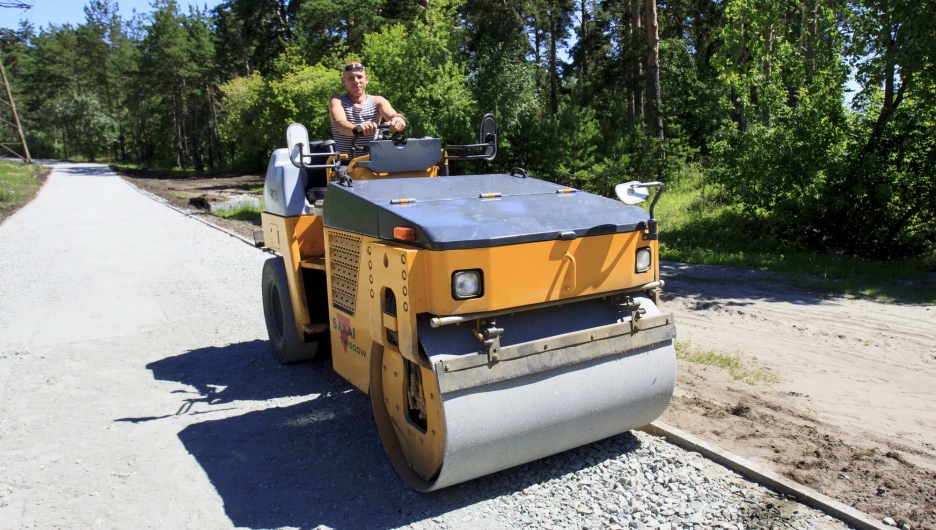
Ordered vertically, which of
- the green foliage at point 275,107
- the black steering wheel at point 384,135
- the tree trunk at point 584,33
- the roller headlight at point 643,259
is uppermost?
the tree trunk at point 584,33

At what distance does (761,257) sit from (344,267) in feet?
28.0

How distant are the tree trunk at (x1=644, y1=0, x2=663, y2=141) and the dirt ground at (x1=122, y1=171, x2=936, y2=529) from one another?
428 inches

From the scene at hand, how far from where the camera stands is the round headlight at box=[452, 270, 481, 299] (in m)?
3.70

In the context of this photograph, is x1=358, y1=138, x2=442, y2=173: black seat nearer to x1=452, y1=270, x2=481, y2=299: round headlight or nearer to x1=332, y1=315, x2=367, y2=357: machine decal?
x1=332, y1=315, x2=367, y2=357: machine decal

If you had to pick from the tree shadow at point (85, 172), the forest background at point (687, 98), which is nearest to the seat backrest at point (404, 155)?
the forest background at point (687, 98)

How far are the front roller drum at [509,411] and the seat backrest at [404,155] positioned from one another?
1633 mm

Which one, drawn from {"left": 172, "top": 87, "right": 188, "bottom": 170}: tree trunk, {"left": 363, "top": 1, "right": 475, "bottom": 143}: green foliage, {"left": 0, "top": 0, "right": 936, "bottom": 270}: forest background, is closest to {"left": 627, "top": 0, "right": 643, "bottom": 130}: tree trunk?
{"left": 0, "top": 0, "right": 936, "bottom": 270}: forest background

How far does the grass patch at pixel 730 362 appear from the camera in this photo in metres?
6.02

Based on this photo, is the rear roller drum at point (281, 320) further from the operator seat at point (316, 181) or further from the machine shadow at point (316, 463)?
the operator seat at point (316, 181)

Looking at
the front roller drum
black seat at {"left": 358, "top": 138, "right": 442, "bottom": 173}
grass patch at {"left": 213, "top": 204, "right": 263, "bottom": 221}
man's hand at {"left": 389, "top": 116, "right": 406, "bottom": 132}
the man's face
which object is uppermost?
the man's face

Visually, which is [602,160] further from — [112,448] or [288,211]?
[112,448]

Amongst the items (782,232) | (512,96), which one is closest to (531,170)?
(782,232)

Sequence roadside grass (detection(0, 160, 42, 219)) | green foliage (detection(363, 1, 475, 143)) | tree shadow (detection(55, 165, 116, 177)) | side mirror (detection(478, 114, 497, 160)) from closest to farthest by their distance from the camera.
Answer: side mirror (detection(478, 114, 497, 160))
green foliage (detection(363, 1, 475, 143))
roadside grass (detection(0, 160, 42, 219))
tree shadow (detection(55, 165, 116, 177))

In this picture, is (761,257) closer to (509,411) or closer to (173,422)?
(509,411)
